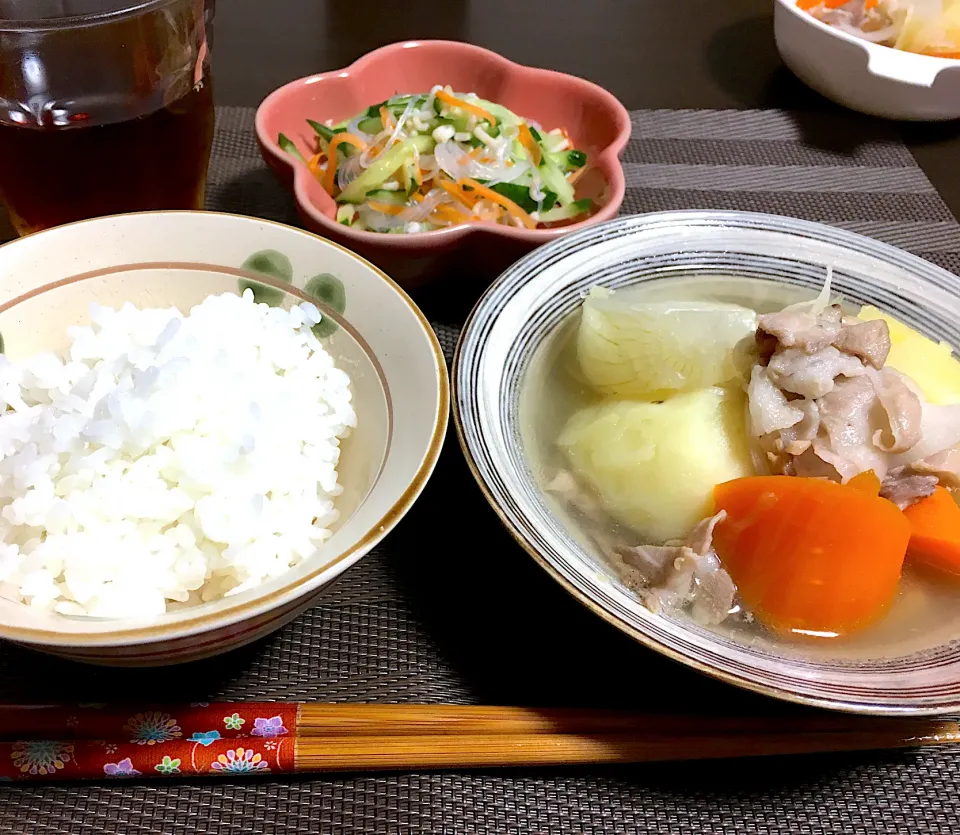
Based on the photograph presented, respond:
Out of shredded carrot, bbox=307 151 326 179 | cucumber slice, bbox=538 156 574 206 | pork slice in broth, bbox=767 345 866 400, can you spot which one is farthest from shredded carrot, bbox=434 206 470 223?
pork slice in broth, bbox=767 345 866 400

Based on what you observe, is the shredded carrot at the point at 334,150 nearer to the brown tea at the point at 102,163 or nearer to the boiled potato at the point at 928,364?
the brown tea at the point at 102,163

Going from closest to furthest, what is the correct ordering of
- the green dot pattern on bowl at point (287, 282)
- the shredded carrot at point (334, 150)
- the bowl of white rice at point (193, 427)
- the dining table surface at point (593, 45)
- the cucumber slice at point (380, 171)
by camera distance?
the bowl of white rice at point (193, 427), the green dot pattern on bowl at point (287, 282), the cucumber slice at point (380, 171), the shredded carrot at point (334, 150), the dining table surface at point (593, 45)

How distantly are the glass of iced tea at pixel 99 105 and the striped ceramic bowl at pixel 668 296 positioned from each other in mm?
702

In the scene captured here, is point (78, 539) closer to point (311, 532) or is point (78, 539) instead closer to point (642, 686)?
point (311, 532)

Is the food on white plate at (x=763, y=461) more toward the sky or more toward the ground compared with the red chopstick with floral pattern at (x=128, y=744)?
more toward the sky

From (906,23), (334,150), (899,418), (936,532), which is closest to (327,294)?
(334,150)

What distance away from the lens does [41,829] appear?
3.05 feet

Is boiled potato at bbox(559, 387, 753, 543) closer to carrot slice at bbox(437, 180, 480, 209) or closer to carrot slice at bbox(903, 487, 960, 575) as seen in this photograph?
carrot slice at bbox(903, 487, 960, 575)

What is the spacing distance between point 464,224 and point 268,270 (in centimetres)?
46

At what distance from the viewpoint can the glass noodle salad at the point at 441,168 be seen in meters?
1.72

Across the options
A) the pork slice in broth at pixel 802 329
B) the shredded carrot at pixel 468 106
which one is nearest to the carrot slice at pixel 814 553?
the pork slice in broth at pixel 802 329

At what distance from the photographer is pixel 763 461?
4.23 ft

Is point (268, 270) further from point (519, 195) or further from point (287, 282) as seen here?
point (519, 195)

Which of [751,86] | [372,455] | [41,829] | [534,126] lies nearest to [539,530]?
[372,455]
